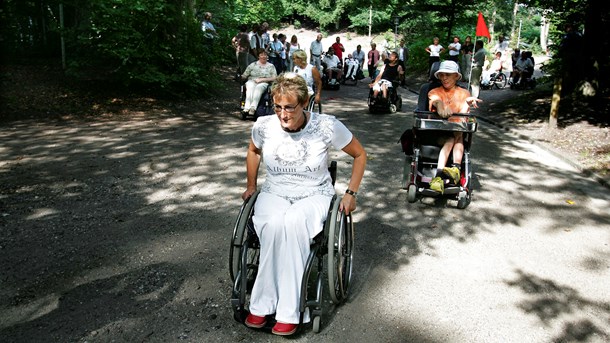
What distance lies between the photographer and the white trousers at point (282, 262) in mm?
3227

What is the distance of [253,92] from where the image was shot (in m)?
11.0

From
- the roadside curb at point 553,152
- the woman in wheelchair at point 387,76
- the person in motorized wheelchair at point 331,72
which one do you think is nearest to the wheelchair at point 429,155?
the roadside curb at point 553,152

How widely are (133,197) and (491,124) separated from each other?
31.8ft

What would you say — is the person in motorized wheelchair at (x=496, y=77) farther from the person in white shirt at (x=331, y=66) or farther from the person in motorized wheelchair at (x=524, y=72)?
the person in white shirt at (x=331, y=66)

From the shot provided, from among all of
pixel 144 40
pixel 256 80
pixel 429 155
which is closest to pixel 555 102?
pixel 429 155

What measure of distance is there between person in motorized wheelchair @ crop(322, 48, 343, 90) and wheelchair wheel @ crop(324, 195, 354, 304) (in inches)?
640

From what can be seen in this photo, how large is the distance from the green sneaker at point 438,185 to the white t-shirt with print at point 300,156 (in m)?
2.38

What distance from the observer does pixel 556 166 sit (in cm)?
845

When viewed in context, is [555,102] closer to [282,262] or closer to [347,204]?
[347,204]

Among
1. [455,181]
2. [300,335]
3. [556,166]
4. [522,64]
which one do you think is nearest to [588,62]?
[556,166]

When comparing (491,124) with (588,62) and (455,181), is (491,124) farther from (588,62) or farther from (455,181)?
(455,181)

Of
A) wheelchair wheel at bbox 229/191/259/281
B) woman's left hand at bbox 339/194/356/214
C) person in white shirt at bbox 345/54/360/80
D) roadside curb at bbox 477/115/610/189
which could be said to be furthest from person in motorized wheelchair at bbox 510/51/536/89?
wheelchair wheel at bbox 229/191/259/281

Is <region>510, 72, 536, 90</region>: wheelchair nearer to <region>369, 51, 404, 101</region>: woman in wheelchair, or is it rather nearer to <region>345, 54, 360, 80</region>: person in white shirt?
<region>345, 54, 360, 80</region>: person in white shirt

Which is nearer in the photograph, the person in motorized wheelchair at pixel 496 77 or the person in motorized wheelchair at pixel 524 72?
the person in motorized wheelchair at pixel 524 72
